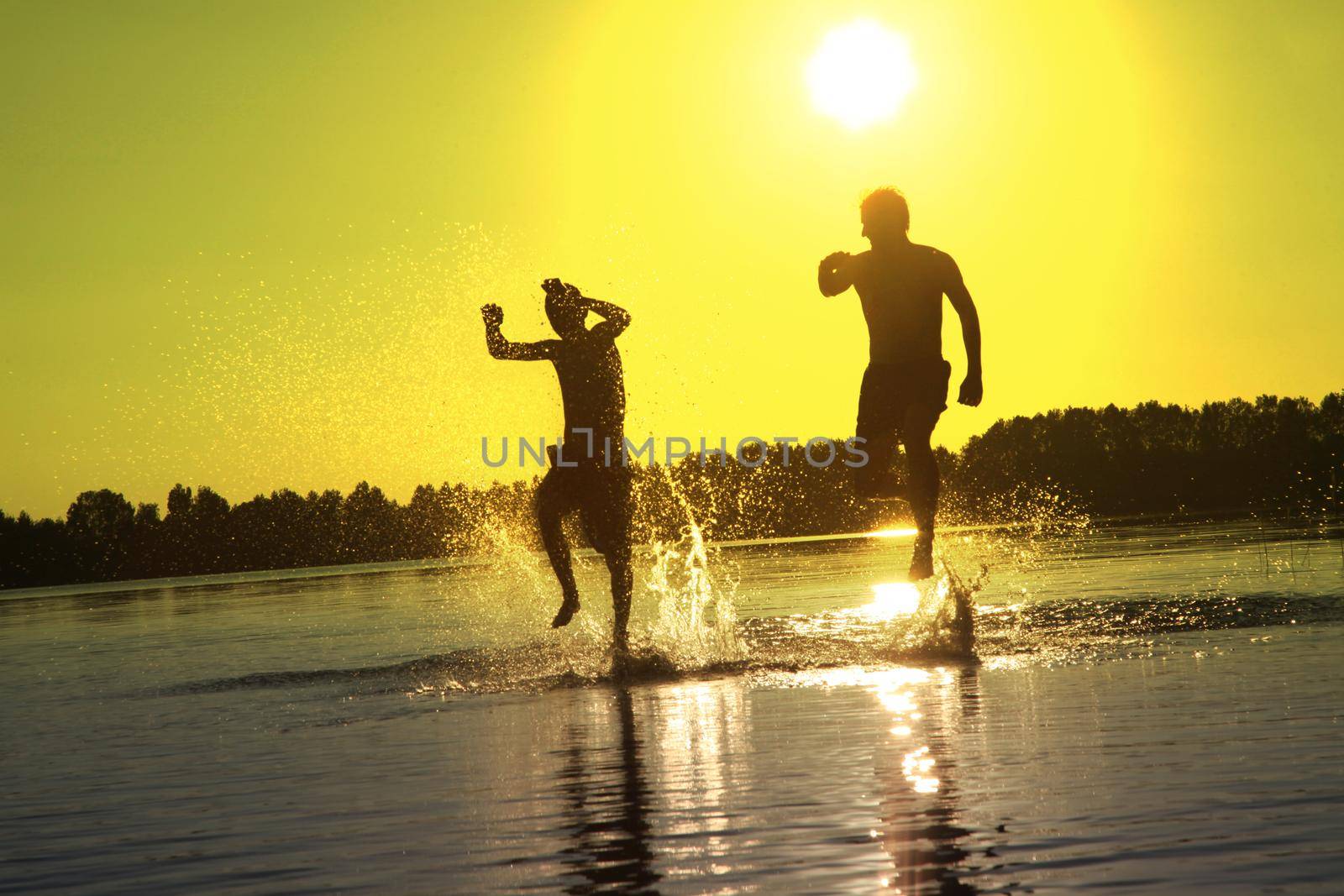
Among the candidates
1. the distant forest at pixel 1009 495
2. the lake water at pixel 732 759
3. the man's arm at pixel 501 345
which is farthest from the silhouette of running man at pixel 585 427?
the distant forest at pixel 1009 495

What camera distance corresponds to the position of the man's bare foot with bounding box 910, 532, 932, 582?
11.5 m

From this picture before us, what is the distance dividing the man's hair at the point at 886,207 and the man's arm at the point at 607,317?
213 centimetres

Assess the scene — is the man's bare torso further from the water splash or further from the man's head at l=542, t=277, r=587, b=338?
the water splash

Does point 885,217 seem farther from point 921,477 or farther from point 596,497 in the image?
point 596,497

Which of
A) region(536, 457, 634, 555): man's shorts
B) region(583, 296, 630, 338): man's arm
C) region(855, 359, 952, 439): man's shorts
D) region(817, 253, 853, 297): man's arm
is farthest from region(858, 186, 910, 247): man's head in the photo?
region(536, 457, 634, 555): man's shorts

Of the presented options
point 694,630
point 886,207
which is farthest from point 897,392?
point 694,630

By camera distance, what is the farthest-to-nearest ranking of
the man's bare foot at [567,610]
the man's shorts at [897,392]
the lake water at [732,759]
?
1. the man's bare foot at [567,610]
2. the man's shorts at [897,392]
3. the lake water at [732,759]

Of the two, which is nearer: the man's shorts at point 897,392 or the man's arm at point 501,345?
the man's shorts at point 897,392

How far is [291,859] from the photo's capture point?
4961 millimetres

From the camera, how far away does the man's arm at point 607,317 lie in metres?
12.4

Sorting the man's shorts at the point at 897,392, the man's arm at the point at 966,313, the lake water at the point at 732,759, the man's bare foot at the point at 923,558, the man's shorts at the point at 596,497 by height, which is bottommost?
the lake water at the point at 732,759

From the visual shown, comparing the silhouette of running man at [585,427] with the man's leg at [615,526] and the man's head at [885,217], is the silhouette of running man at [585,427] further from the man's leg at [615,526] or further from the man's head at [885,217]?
the man's head at [885,217]

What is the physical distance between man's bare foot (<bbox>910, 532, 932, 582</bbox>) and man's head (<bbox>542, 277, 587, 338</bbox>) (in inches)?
125

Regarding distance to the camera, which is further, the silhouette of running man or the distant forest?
the distant forest
